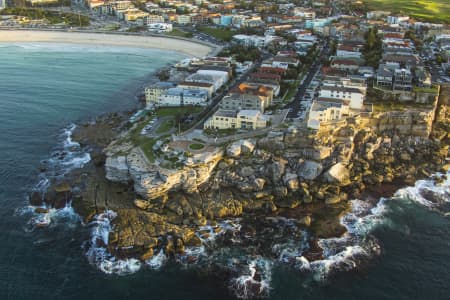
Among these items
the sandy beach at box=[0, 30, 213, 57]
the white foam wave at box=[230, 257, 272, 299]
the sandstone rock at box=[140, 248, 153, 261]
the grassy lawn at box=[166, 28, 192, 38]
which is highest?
the grassy lawn at box=[166, 28, 192, 38]

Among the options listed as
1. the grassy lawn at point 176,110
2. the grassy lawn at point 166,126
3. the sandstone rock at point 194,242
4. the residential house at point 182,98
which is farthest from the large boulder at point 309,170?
the residential house at point 182,98

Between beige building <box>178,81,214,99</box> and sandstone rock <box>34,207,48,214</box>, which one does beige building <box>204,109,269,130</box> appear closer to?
beige building <box>178,81,214,99</box>

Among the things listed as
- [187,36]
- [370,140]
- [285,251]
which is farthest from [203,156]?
[187,36]

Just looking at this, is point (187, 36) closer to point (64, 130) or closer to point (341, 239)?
point (64, 130)

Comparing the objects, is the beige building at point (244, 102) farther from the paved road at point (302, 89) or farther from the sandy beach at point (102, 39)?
the sandy beach at point (102, 39)

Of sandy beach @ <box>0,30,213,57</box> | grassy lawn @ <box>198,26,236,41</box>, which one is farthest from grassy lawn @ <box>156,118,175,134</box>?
grassy lawn @ <box>198,26,236,41</box>

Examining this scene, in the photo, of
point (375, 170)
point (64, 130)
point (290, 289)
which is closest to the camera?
point (290, 289)

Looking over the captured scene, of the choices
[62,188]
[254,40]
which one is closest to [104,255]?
[62,188]
